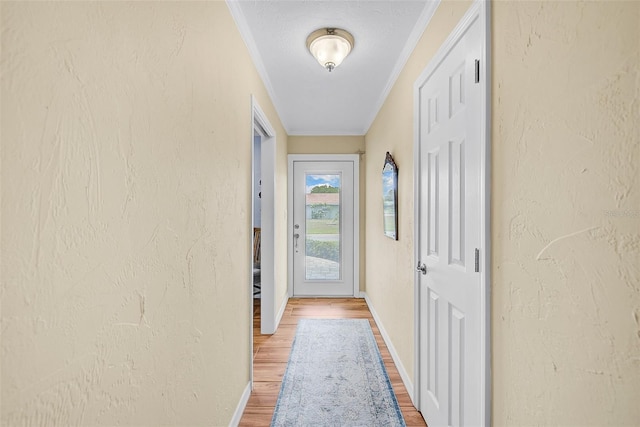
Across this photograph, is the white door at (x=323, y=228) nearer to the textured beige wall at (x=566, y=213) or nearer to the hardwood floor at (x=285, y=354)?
the hardwood floor at (x=285, y=354)

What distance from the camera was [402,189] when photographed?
261 cm

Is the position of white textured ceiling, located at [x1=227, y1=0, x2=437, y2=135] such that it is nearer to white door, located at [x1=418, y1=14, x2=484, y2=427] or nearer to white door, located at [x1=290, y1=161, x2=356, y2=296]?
white door, located at [x1=418, y1=14, x2=484, y2=427]

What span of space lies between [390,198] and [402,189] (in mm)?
345

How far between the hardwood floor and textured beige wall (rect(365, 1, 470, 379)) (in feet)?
0.58

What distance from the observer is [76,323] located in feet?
2.31

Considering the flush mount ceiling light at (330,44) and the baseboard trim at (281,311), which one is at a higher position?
the flush mount ceiling light at (330,44)

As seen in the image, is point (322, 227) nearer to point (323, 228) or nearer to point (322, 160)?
point (323, 228)

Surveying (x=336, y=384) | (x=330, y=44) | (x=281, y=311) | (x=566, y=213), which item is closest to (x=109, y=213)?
(x=566, y=213)

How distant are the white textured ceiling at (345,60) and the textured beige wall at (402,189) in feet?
0.41

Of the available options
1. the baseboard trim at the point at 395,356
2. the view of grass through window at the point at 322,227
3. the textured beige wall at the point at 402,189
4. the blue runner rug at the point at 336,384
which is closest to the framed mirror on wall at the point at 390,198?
the textured beige wall at the point at 402,189

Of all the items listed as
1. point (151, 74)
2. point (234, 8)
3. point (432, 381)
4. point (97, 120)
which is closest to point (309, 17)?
point (234, 8)

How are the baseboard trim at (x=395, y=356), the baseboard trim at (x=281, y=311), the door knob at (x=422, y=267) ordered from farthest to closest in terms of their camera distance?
the baseboard trim at (x=281, y=311) < the baseboard trim at (x=395, y=356) < the door knob at (x=422, y=267)

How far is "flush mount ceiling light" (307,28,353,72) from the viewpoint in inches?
80.8

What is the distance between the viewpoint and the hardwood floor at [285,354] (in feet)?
6.72
